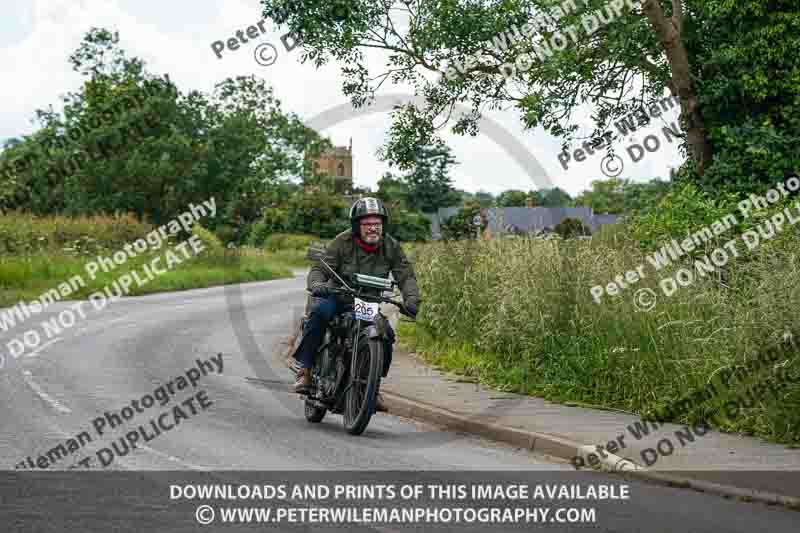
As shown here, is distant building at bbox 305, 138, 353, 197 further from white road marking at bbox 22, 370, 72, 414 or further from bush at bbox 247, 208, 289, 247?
white road marking at bbox 22, 370, 72, 414

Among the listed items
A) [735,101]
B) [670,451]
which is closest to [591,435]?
[670,451]

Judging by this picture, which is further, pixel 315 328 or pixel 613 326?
pixel 613 326

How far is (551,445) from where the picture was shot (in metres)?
9.89

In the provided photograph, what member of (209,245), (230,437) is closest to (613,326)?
(230,437)

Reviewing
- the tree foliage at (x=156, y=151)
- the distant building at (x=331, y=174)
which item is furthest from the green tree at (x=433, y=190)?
the tree foliage at (x=156, y=151)

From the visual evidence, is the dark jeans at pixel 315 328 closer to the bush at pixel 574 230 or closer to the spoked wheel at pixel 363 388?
the spoked wheel at pixel 363 388

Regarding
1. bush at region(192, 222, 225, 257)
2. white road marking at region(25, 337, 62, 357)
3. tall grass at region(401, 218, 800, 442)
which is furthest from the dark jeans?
bush at region(192, 222, 225, 257)

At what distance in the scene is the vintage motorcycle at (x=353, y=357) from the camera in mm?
10398

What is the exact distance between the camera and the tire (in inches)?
449

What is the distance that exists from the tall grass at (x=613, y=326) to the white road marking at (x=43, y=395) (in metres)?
5.12

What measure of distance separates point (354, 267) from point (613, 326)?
326 centimetres

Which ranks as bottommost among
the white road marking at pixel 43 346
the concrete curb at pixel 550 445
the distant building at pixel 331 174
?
the concrete curb at pixel 550 445

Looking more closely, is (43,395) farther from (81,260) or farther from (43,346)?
(81,260)

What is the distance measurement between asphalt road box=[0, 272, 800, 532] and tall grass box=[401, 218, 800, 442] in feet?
7.07
